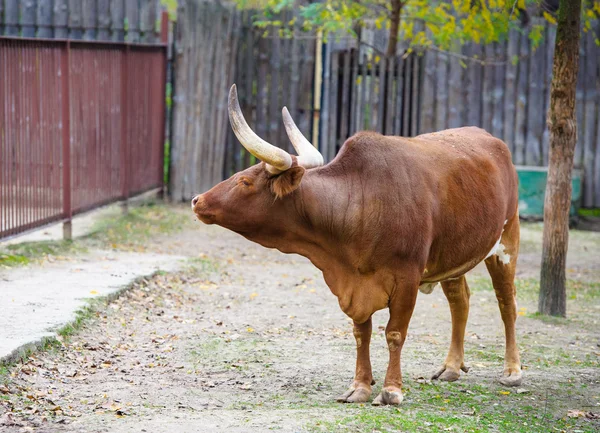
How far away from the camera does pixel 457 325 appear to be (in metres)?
6.83

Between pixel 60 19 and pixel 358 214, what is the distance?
1199cm

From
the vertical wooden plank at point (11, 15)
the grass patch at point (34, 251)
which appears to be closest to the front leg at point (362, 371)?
the grass patch at point (34, 251)

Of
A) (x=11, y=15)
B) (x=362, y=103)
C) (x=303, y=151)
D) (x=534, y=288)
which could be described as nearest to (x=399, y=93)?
(x=362, y=103)

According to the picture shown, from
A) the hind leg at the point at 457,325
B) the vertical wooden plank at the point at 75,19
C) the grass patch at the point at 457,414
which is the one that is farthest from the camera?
the vertical wooden plank at the point at 75,19

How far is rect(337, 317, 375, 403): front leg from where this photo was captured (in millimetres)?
5871

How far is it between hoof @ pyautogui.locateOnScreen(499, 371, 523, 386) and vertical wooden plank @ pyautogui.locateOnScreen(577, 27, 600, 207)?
917 cm

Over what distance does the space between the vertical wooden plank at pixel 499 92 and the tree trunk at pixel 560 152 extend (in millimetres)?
6511

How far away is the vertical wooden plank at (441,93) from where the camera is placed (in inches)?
595

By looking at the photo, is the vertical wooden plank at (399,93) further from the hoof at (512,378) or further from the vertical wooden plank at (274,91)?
the hoof at (512,378)

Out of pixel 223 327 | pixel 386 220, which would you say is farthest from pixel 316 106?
pixel 386 220

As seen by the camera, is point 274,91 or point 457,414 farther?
point 274,91

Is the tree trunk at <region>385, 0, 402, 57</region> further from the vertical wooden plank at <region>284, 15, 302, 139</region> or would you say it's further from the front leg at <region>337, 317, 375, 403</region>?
the front leg at <region>337, 317, 375, 403</region>

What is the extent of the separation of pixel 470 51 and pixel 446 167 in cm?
945

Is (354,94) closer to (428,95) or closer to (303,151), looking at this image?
(428,95)
